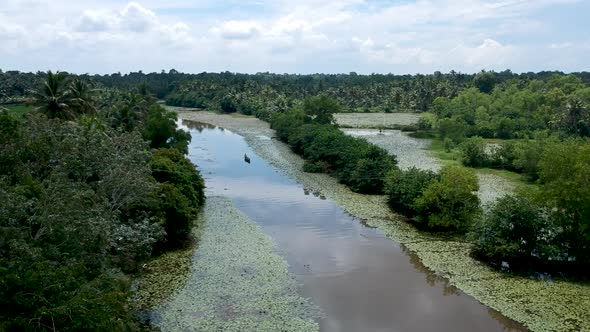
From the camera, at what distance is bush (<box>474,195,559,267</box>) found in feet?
76.7

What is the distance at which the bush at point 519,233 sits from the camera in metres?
23.4

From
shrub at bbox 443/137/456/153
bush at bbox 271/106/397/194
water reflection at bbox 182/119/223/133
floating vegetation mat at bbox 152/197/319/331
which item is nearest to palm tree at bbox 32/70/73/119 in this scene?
floating vegetation mat at bbox 152/197/319/331

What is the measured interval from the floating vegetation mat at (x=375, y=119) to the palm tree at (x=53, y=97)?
57.4 meters

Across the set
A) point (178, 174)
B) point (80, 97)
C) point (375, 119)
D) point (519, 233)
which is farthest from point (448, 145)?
point (80, 97)

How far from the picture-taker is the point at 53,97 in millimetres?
31828

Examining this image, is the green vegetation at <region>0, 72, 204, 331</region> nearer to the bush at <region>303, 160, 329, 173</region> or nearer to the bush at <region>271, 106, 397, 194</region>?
the bush at <region>271, 106, 397, 194</region>

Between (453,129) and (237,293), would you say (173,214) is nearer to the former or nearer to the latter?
(237,293)

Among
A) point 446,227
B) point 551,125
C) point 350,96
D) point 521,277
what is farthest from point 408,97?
point 521,277

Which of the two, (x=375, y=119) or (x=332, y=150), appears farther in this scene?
(x=375, y=119)

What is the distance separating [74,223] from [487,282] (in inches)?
646

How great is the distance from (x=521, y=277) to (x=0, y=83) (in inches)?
3420

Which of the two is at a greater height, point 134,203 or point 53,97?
point 53,97

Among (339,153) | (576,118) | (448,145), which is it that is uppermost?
(576,118)

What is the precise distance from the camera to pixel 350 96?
117 meters
